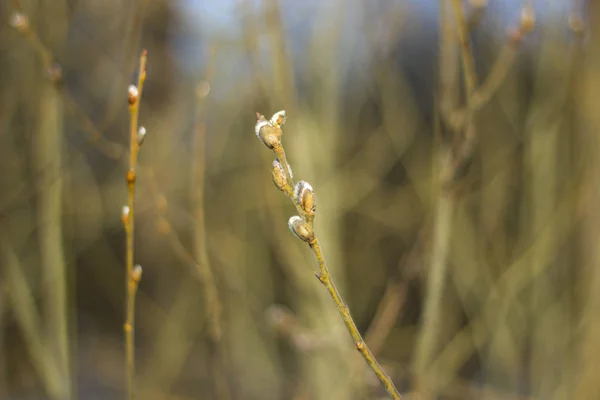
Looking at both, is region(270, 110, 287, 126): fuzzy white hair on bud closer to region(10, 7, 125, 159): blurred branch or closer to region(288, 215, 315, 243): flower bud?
region(288, 215, 315, 243): flower bud

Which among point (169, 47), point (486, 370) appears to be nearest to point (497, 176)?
point (486, 370)

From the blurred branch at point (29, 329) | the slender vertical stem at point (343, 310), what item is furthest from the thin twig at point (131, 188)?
the blurred branch at point (29, 329)

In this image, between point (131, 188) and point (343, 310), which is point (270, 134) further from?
point (131, 188)

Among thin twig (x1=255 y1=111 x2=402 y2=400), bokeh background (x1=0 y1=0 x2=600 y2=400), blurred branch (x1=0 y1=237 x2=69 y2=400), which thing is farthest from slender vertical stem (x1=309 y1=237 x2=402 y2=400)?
blurred branch (x1=0 y1=237 x2=69 y2=400)

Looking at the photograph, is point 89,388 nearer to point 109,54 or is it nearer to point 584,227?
point 109,54

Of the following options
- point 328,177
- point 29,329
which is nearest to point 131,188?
point 29,329

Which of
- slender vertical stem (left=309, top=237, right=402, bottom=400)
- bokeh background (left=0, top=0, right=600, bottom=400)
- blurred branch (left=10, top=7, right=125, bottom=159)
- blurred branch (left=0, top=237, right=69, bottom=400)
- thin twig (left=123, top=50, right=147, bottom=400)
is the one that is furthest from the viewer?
blurred branch (left=0, top=237, right=69, bottom=400)

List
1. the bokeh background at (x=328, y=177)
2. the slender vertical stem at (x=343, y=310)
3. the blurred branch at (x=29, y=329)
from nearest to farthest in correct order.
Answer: the slender vertical stem at (x=343, y=310), the bokeh background at (x=328, y=177), the blurred branch at (x=29, y=329)

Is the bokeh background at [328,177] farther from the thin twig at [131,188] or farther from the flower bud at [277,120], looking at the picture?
the flower bud at [277,120]
